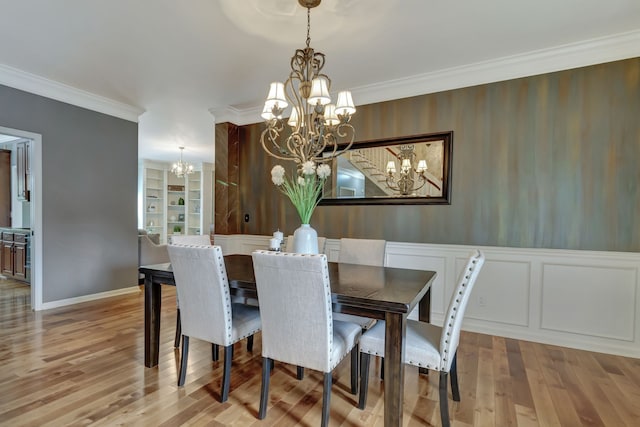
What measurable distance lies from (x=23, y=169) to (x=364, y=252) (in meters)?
5.47

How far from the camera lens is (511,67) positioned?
308cm

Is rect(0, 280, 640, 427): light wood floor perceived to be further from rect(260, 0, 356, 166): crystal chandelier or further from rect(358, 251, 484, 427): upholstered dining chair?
rect(260, 0, 356, 166): crystal chandelier

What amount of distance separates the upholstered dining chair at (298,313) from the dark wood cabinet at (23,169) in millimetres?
5142

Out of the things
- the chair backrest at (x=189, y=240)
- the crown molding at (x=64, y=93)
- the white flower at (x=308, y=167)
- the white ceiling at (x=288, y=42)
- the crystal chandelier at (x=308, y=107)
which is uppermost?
the white ceiling at (x=288, y=42)

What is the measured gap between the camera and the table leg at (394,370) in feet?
5.14

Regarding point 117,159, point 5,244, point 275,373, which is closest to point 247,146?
point 117,159

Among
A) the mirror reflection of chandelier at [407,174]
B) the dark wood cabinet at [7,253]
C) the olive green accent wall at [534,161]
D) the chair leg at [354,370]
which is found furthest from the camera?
the dark wood cabinet at [7,253]

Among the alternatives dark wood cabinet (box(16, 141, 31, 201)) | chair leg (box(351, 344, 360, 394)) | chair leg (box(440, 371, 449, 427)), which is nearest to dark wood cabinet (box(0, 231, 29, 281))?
dark wood cabinet (box(16, 141, 31, 201))

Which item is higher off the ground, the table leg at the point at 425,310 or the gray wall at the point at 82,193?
the gray wall at the point at 82,193

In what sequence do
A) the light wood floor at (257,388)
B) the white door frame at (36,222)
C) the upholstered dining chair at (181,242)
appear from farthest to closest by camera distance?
the white door frame at (36,222) < the upholstered dining chair at (181,242) < the light wood floor at (257,388)

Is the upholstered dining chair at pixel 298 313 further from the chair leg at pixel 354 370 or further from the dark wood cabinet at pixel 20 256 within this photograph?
the dark wood cabinet at pixel 20 256

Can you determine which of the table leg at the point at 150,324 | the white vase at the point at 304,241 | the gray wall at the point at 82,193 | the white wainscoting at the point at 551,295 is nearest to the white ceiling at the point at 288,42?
the gray wall at the point at 82,193

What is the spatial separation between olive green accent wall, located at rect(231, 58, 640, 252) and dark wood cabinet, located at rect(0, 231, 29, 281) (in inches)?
206

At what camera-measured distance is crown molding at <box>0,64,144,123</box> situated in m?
3.42
